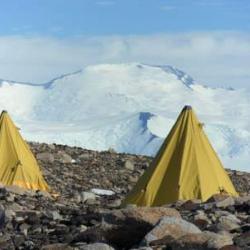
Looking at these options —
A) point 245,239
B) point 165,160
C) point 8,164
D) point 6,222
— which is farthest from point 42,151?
point 245,239

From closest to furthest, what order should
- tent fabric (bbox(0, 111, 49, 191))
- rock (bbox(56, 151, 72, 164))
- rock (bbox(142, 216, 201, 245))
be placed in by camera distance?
1. rock (bbox(142, 216, 201, 245))
2. tent fabric (bbox(0, 111, 49, 191))
3. rock (bbox(56, 151, 72, 164))

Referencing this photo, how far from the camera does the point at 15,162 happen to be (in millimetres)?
28578

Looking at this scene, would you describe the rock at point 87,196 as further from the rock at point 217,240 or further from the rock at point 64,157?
the rock at point 217,240

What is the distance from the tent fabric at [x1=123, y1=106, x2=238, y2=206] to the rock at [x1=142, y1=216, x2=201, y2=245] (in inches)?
375

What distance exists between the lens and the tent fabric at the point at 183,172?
21375mm

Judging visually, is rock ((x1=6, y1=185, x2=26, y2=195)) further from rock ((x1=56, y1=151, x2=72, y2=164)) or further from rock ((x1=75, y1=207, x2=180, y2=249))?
rock ((x1=75, y1=207, x2=180, y2=249))

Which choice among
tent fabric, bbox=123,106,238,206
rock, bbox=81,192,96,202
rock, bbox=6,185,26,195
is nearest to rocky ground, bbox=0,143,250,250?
rock, bbox=6,185,26,195

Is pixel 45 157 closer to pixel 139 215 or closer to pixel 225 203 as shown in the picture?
pixel 225 203

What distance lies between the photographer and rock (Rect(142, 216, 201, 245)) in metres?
11.4

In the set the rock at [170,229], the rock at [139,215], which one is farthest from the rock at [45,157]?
the rock at [170,229]

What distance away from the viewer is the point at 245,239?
11102mm

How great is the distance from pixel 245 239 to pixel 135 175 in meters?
24.9

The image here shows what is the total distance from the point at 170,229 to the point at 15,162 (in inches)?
692

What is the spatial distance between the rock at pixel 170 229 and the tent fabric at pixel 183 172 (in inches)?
375
